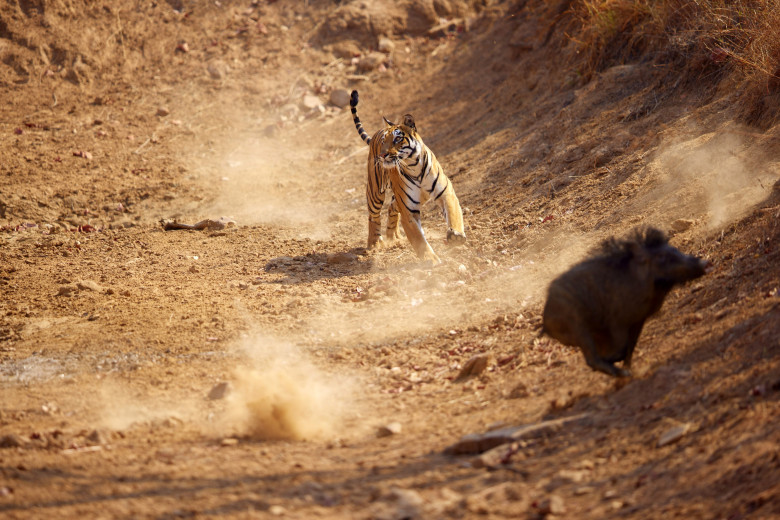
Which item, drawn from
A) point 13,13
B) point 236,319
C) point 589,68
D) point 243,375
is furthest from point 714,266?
point 13,13

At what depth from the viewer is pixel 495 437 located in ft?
15.3

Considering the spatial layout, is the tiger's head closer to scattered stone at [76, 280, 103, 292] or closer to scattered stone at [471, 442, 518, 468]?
scattered stone at [76, 280, 103, 292]

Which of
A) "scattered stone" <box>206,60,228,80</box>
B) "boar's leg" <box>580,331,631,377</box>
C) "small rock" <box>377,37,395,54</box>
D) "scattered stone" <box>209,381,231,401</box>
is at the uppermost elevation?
"scattered stone" <box>206,60,228,80</box>

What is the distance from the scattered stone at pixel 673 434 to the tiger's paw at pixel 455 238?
5319 millimetres

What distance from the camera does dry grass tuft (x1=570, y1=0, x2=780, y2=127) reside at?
8648 mm

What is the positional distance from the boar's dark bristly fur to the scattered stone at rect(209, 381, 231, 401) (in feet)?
8.45

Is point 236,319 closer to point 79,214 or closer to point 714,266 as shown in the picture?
point 714,266

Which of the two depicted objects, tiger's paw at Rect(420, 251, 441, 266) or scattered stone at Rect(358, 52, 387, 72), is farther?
scattered stone at Rect(358, 52, 387, 72)

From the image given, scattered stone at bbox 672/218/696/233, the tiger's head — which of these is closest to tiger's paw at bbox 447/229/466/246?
the tiger's head

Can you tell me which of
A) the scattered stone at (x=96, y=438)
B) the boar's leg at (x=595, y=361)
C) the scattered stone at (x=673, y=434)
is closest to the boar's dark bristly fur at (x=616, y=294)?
the boar's leg at (x=595, y=361)

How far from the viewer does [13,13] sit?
55.3 feet

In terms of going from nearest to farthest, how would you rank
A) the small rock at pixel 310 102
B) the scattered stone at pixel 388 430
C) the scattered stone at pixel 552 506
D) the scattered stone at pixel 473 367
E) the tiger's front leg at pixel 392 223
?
the scattered stone at pixel 552 506 → the scattered stone at pixel 388 430 → the scattered stone at pixel 473 367 → the tiger's front leg at pixel 392 223 → the small rock at pixel 310 102

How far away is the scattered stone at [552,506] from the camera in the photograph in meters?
3.86

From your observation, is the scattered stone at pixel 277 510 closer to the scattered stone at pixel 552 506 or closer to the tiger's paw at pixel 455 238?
the scattered stone at pixel 552 506
